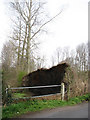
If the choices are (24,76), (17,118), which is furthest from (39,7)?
(17,118)

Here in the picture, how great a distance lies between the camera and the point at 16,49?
54.6 ft

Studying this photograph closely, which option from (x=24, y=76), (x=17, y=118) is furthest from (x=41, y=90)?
(x=17, y=118)

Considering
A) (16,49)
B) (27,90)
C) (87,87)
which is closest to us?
(87,87)

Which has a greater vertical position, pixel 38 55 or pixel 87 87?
pixel 38 55

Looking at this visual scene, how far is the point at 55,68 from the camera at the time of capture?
10539 millimetres

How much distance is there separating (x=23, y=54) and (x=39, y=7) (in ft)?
21.6

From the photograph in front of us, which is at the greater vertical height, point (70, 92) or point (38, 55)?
point (38, 55)

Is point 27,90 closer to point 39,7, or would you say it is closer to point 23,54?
point 23,54

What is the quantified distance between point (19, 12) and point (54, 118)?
15402 mm

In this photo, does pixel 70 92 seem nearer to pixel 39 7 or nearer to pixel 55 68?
pixel 55 68

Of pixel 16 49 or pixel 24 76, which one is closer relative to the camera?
pixel 24 76

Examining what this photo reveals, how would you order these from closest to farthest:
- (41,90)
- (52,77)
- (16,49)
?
(52,77) → (41,90) → (16,49)

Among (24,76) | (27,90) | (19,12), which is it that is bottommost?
(27,90)

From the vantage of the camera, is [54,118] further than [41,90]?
No
